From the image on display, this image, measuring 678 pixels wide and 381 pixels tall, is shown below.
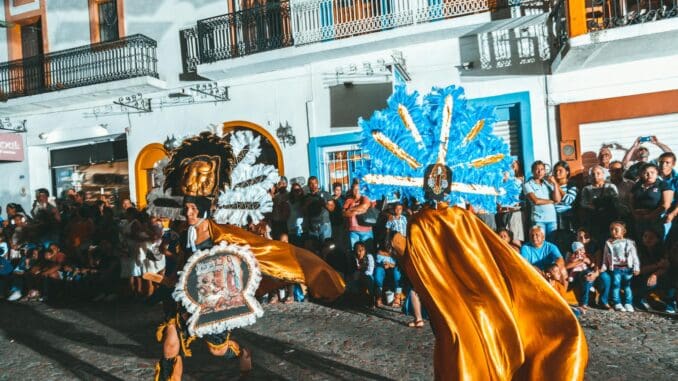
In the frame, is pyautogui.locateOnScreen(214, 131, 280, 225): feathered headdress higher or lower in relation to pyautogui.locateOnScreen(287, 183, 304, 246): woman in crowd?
higher

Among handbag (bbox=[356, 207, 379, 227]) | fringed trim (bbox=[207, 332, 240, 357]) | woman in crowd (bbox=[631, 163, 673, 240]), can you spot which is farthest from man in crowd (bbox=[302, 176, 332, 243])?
woman in crowd (bbox=[631, 163, 673, 240])

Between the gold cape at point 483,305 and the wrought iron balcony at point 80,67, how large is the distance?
36.5 ft

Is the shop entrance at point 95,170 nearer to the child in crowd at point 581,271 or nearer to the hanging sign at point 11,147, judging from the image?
the hanging sign at point 11,147

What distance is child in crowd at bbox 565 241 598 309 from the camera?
22.6ft

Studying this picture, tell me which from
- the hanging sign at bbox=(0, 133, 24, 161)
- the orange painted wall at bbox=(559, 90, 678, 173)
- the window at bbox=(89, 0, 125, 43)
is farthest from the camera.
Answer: the hanging sign at bbox=(0, 133, 24, 161)

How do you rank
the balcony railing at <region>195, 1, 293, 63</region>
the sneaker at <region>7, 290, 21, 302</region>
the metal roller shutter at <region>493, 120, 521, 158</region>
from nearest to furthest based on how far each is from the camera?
the sneaker at <region>7, 290, 21, 302</region> → the metal roller shutter at <region>493, 120, 521, 158</region> → the balcony railing at <region>195, 1, 293, 63</region>

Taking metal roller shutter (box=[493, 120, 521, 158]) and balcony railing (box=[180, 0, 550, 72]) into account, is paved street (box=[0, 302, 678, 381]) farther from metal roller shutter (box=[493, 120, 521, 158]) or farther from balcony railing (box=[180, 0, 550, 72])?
balcony railing (box=[180, 0, 550, 72])

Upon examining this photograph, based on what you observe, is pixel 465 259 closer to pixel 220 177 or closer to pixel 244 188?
pixel 244 188

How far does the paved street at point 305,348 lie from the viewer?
504 centimetres

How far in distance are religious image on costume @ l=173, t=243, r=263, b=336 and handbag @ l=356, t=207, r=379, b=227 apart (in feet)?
13.0

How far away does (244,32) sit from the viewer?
12.8 meters

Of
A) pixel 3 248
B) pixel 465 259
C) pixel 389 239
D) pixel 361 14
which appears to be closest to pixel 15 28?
pixel 3 248

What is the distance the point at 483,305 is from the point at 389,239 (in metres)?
0.75

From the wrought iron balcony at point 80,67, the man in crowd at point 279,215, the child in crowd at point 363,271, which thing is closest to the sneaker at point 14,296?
the man in crowd at point 279,215
